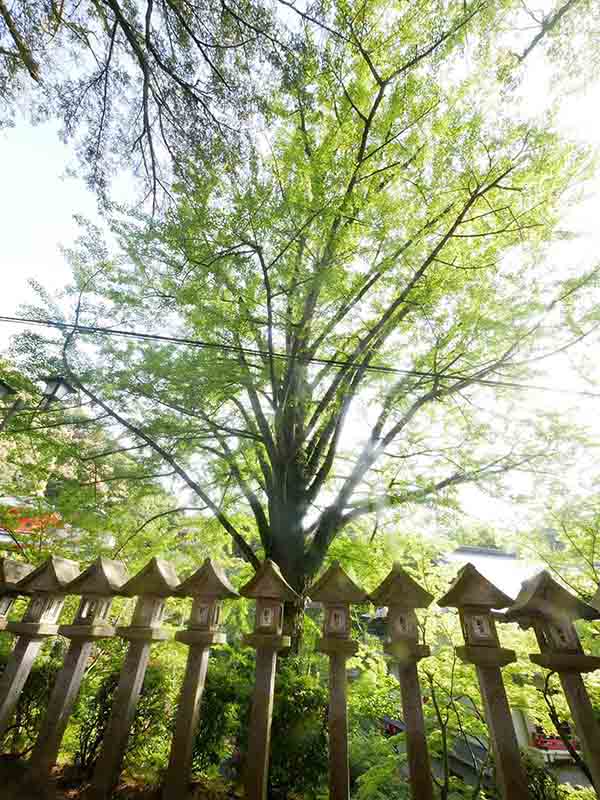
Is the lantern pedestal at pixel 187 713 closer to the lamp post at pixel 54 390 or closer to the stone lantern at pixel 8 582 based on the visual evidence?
the stone lantern at pixel 8 582

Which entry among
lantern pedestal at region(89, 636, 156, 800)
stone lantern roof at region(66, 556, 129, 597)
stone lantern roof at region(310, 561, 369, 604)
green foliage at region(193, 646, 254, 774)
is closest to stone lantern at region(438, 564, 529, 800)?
stone lantern roof at region(310, 561, 369, 604)

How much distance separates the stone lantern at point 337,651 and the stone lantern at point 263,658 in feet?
0.64

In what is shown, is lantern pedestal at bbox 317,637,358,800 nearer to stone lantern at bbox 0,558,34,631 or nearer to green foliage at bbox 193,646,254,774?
green foliage at bbox 193,646,254,774

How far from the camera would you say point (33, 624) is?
192 centimetres

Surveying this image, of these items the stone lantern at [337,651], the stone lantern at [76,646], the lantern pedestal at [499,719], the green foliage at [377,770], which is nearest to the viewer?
the lantern pedestal at [499,719]

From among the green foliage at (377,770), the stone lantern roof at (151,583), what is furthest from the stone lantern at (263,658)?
the green foliage at (377,770)

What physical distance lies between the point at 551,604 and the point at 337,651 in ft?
3.32

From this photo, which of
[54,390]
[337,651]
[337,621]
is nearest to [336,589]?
[337,621]

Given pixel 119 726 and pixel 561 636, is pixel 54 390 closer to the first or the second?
pixel 119 726

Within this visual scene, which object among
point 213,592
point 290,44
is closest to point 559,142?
point 290,44

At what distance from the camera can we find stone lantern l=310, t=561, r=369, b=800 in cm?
153

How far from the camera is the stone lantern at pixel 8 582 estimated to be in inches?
82.2

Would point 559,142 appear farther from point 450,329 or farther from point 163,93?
point 163,93

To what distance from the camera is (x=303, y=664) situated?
3066 millimetres
